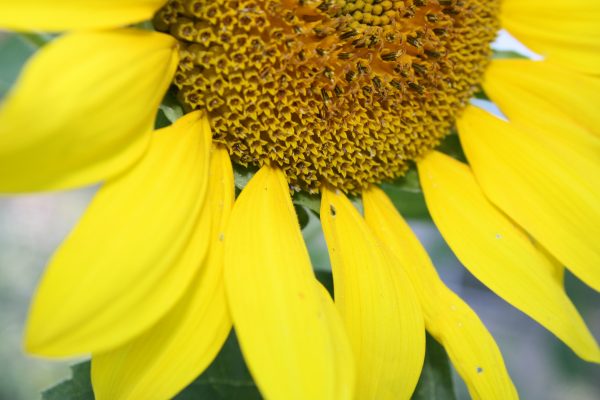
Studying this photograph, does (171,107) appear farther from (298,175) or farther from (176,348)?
(176,348)

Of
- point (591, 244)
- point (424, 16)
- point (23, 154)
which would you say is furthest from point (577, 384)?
point (23, 154)

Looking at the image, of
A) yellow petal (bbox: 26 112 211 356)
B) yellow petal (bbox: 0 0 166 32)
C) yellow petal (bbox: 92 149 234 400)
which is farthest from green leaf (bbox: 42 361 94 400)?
yellow petal (bbox: 0 0 166 32)

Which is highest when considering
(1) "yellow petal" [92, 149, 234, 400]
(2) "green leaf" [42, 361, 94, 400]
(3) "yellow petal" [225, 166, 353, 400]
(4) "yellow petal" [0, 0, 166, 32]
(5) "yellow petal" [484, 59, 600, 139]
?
(4) "yellow petal" [0, 0, 166, 32]

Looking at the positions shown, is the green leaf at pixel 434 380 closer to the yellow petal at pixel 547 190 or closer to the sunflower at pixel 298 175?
the sunflower at pixel 298 175

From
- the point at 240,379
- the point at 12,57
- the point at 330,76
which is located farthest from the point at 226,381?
the point at 12,57

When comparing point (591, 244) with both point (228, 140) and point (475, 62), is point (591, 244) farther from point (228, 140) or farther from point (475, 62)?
point (228, 140)

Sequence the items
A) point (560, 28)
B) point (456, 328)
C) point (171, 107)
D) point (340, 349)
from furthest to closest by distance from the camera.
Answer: point (560, 28) → point (456, 328) → point (171, 107) → point (340, 349)

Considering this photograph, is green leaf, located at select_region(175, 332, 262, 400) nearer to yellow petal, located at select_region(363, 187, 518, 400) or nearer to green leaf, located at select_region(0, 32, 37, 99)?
yellow petal, located at select_region(363, 187, 518, 400)
